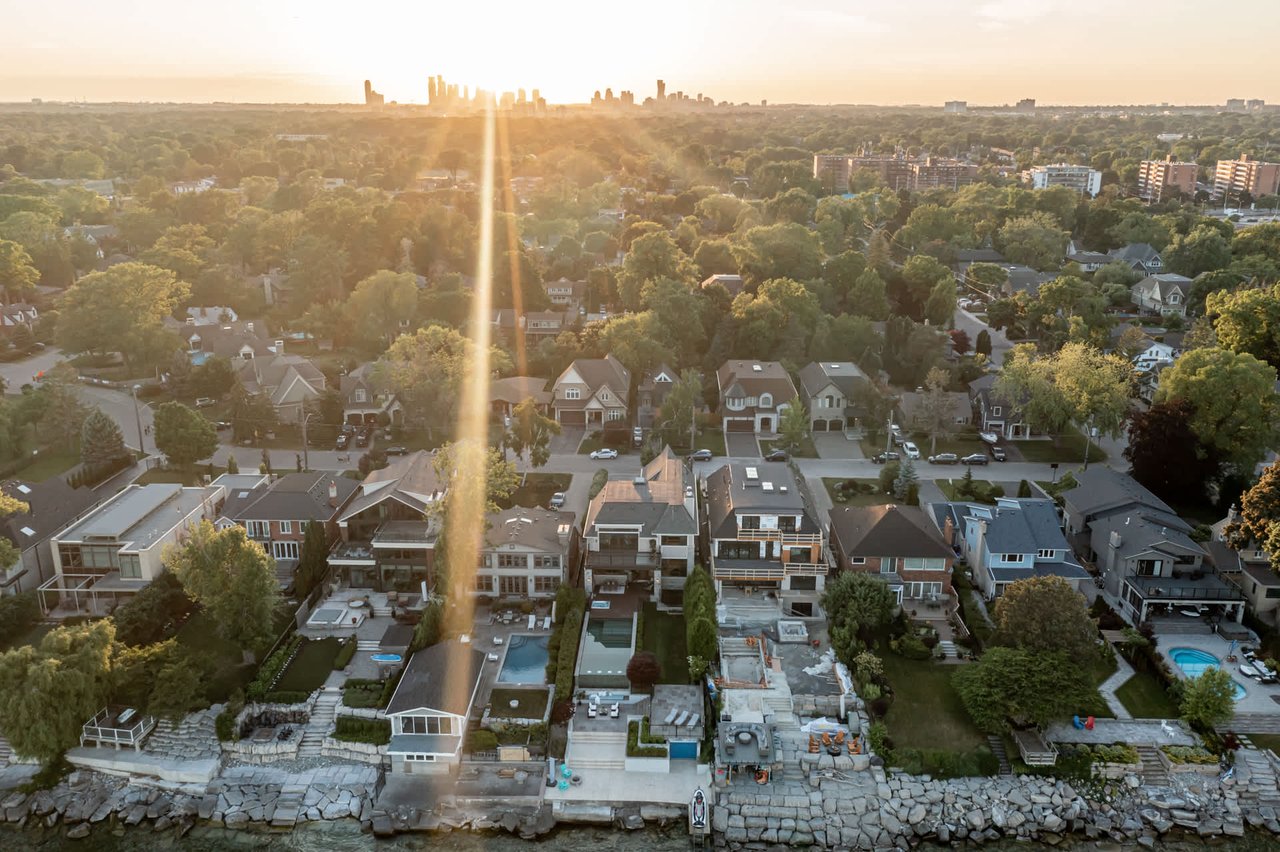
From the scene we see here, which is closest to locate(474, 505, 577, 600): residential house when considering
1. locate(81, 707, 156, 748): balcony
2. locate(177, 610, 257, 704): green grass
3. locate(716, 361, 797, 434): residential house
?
locate(177, 610, 257, 704): green grass

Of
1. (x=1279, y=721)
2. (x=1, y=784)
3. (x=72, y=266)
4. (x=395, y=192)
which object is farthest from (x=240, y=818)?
(x=395, y=192)

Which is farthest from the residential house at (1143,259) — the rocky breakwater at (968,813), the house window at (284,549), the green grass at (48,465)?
the green grass at (48,465)

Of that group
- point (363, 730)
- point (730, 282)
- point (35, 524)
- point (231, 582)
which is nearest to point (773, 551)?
point (363, 730)

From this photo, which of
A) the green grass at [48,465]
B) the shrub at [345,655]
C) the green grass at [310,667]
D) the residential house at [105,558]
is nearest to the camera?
the green grass at [310,667]

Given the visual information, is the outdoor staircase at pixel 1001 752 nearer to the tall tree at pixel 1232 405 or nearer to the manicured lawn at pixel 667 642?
the manicured lawn at pixel 667 642

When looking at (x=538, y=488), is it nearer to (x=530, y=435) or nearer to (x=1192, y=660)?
(x=530, y=435)

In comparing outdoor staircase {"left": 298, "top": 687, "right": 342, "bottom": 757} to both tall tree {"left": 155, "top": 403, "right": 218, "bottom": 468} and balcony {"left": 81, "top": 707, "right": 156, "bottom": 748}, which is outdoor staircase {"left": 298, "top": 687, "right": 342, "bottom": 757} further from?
tall tree {"left": 155, "top": 403, "right": 218, "bottom": 468}
